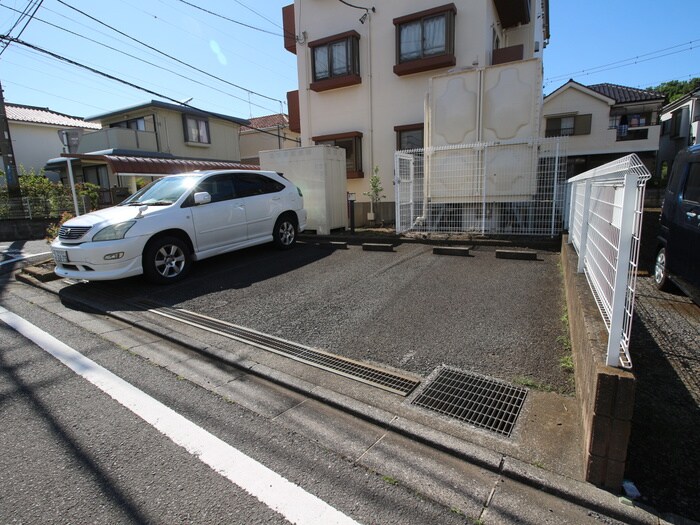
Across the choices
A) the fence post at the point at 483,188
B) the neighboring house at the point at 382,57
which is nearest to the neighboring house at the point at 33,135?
the neighboring house at the point at 382,57

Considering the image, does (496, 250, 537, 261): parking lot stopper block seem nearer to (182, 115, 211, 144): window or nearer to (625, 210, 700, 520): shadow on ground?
(625, 210, 700, 520): shadow on ground

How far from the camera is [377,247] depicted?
24.9ft

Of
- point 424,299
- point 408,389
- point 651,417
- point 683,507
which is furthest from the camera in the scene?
point 424,299

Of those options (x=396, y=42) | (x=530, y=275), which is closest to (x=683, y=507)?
(x=530, y=275)

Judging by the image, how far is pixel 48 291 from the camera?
18.3 feet

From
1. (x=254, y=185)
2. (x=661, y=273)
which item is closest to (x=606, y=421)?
(x=661, y=273)

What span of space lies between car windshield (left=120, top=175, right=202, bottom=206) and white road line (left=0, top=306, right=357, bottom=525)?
310cm

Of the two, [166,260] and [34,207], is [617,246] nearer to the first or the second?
[166,260]

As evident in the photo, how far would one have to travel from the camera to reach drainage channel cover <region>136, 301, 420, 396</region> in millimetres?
2805

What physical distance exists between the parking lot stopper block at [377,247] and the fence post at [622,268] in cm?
565

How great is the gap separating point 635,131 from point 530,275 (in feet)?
71.2

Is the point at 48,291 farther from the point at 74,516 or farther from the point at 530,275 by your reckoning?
the point at 530,275

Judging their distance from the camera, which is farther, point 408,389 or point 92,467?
point 408,389

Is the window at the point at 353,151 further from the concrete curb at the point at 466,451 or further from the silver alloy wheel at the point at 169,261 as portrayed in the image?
the concrete curb at the point at 466,451
